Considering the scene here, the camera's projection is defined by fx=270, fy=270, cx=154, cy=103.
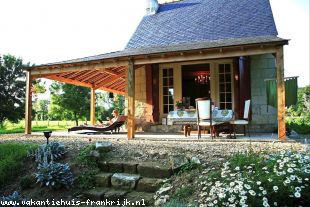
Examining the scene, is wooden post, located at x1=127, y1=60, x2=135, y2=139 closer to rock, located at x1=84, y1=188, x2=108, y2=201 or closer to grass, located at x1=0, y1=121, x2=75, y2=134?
rock, located at x1=84, y1=188, x2=108, y2=201

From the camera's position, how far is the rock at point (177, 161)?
4.26 metres

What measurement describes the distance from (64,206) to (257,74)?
794cm

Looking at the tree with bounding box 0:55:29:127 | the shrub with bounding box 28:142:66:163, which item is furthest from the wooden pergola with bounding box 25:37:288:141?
the tree with bounding box 0:55:29:127

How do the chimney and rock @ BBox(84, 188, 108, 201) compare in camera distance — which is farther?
the chimney

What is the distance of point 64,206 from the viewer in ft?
12.7

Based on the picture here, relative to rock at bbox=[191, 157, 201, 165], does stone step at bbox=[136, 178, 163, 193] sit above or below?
below

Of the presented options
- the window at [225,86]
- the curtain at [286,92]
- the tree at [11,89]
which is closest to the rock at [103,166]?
the curtain at [286,92]

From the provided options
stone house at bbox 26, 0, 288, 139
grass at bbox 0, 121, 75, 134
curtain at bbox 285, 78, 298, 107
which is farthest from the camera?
grass at bbox 0, 121, 75, 134

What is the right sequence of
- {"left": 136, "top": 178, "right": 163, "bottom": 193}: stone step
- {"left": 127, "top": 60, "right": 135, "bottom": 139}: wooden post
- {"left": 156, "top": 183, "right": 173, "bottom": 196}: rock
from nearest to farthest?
{"left": 156, "top": 183, "right": 173, "bottom": 196}: rock, {"left": 136, "top": 178, "right": 163, "bottom": 193}: stone step, {"left": 127, "top": 60, "right": 135, "bottom": 139}: wooden post

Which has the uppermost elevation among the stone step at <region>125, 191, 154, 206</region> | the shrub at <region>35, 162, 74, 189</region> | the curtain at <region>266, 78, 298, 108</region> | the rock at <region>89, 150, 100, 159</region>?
the curtain at <region>266, 78, 298, 108</region>

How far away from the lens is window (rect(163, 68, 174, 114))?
34.4 ft

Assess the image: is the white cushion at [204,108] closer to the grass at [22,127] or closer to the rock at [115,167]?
the rock at [115,167]

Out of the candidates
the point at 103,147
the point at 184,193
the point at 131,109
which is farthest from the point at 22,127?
the point at 184,193

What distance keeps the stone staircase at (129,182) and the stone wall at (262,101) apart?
243 inches
